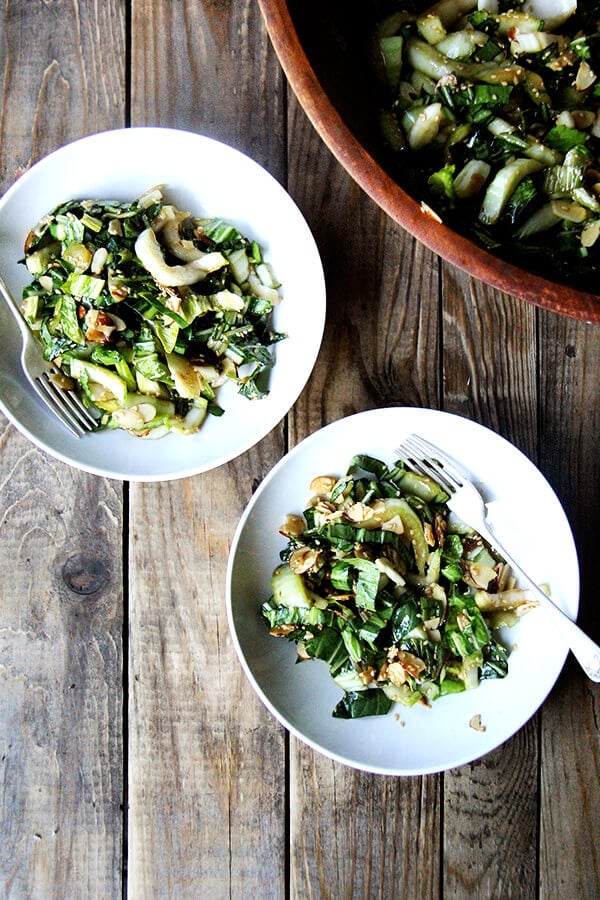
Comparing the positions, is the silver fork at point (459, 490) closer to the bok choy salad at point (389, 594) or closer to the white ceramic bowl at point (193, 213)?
the bok choy salad at point (389, 594)

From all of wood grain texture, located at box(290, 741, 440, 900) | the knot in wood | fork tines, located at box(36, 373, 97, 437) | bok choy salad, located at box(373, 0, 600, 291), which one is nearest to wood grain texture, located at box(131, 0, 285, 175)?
bok choy salad, located at box(373, 0, 600, 291)

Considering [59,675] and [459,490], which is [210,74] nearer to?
[459,490]

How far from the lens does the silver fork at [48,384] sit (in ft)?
3.76

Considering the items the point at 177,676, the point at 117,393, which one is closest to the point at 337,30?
the point at 117,393

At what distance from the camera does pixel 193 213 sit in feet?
3.96

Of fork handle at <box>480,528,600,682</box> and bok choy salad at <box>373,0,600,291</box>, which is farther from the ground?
bok choy salad at <box>373,0,600,291</box>

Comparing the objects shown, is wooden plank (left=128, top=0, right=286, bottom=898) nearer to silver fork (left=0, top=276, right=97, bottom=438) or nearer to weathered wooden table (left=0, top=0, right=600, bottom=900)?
weathered wooden table (left=0, top=0, right=600, bottom=900)

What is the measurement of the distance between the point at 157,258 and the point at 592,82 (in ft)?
1.93

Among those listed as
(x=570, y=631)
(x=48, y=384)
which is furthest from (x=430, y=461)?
(x=48, y=384)

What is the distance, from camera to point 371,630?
46.7 inches

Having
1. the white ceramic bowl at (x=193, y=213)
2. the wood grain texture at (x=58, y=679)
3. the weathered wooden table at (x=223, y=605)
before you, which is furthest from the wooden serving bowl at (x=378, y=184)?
the wood grain texture at (x=58, y=679)

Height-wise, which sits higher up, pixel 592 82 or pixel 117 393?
pixel 592 82

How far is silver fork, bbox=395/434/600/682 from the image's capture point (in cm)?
118

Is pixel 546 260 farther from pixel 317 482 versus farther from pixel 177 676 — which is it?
pixel 177 676
